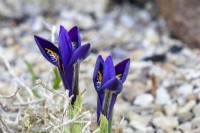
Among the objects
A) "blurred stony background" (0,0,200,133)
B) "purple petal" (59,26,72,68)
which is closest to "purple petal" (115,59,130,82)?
"purple petal" (59,26,72,68)

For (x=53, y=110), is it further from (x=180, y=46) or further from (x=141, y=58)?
(x=180, y=46)

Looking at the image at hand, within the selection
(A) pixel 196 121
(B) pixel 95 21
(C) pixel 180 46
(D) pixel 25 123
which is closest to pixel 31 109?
(D) pixel 25 123

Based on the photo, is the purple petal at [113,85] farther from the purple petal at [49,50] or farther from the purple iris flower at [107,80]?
the purple petal at [49,50]

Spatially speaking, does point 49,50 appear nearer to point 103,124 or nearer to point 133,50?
point 103,124

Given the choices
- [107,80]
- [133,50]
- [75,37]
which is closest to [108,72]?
[107,80]

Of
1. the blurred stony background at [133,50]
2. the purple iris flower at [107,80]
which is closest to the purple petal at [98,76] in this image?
the purple iris flower at [107,80]

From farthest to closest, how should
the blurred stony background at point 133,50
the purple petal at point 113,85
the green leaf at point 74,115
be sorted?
the blurred stony background at point 133,50, the green leaf at point 74,115, the purple petal at point 113,85

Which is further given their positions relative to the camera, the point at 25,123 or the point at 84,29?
the point at 84,29
